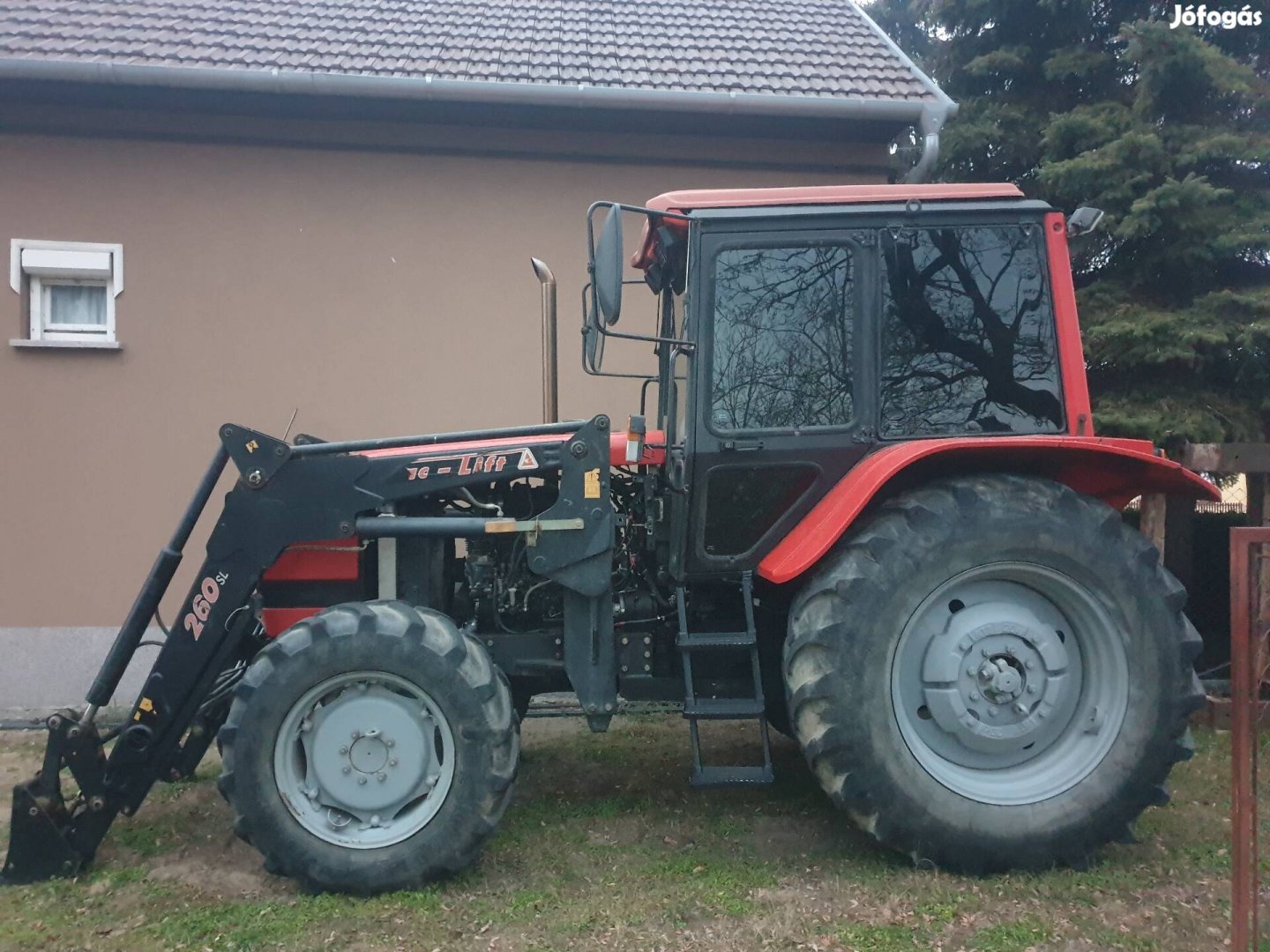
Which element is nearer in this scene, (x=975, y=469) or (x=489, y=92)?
(x=975, y=469)

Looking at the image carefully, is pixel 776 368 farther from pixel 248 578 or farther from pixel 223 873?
pixel 223 873

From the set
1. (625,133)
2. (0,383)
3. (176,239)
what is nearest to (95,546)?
(0,383)

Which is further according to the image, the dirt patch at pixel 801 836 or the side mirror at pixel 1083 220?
the dirt patch at pixel 801 836

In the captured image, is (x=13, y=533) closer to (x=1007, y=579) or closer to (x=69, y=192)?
(x=69, y=192)

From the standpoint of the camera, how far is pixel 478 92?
224 inches

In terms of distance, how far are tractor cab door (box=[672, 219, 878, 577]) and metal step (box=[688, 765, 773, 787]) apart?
0.83 metres

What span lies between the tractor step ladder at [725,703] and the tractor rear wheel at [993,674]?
17 centimetres

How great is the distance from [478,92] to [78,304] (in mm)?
2836

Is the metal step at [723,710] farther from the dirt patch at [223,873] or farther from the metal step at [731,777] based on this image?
the dirt patch at [223,873]

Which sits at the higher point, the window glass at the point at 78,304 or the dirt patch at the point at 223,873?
the window glass at the point at 78,304

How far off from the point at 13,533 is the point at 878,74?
20.6 ft

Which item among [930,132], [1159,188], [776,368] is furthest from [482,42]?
[1159,188]

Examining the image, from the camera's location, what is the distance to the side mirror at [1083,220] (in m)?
3.30

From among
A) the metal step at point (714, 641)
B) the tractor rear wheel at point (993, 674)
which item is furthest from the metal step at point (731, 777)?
the metal step at point (714, 641)
